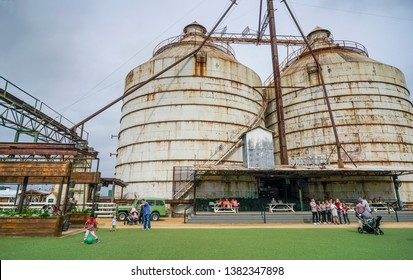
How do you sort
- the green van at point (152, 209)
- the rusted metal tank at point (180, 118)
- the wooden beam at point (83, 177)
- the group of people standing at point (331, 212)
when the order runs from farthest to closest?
the rusted metal tank at point (180, 118)
the green van at point (152, 209)
the wooden beam at point (83, 177)
the group of people standing at point (331, 212)

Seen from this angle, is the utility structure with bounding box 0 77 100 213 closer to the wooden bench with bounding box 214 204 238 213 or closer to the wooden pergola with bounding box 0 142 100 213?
the wooden pergola with bounding box 0 142 100 213

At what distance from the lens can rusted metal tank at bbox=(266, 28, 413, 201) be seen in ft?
72.9

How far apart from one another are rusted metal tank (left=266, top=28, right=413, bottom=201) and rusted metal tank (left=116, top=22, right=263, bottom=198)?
5.77 m

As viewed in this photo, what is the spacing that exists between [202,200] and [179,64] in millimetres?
14519

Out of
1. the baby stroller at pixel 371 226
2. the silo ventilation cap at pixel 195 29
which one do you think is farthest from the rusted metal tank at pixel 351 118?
the silo ventilation cap at pixel 195 29

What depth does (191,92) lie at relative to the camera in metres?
23.7

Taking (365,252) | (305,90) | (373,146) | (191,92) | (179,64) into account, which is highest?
(179,64)

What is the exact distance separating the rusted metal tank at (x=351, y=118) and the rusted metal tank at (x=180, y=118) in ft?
18.9

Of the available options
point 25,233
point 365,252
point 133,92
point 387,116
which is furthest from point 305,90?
point 25,233

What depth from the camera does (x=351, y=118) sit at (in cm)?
2381

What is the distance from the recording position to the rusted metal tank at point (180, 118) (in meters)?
21.9

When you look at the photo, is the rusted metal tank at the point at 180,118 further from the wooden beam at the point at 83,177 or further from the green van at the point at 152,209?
the wooden beam at the point at 83,177

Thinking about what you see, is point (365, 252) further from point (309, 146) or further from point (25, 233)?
point (309, 146)

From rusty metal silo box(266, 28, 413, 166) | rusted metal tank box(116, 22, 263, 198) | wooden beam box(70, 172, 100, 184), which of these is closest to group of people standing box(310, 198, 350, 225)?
rusted metal tank box(116, 22, 263, 198)
